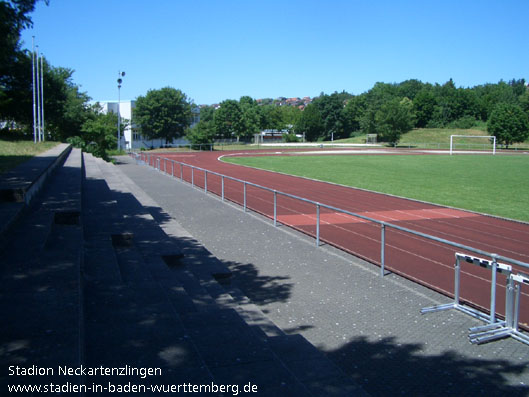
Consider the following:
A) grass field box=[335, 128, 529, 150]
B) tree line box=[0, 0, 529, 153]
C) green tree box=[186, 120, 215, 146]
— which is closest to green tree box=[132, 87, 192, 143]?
tree line box=[0, 0, 529, 153]

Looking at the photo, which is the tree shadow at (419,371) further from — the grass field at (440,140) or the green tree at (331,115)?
the green tree at (331,115)

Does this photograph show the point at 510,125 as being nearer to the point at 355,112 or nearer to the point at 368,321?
the point at 355,112

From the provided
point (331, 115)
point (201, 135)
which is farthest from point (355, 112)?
point (201, 135)

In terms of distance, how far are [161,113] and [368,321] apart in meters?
74.9

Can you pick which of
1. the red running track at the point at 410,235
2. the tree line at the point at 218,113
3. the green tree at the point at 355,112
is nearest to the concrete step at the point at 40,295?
the red running track at the point at 410,235

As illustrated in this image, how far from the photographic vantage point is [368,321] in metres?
6.27

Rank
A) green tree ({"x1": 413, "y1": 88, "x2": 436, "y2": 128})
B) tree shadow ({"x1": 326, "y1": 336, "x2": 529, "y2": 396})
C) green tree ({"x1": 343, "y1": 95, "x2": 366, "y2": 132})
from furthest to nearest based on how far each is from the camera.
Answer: green tree ({"x1": 413, "y1": 88, "x2": 436, "y2": 128}) → green tree ({"x1": 343, "y1": 95, "x2": 366, "y2": 132}) → tree shadow ({"x1": 326, "y1": 336, "x2": 529, "y2": 396})

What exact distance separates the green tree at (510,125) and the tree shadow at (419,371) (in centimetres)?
8400

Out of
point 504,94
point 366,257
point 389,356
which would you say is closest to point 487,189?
point 366,257

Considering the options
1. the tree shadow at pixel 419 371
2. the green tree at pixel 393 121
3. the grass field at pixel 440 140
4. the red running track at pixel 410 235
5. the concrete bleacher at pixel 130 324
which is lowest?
the tree shadow at pixel 419 371

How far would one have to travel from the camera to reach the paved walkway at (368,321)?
15.5 feet

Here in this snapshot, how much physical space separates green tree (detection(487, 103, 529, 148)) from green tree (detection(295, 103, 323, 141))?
41302mm

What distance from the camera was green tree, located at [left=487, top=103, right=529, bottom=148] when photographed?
78938 mm

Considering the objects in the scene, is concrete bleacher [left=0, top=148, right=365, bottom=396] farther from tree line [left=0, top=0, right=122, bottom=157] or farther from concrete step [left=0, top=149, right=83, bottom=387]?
tree line [left=0, top=0, right=122, bottom=157]
